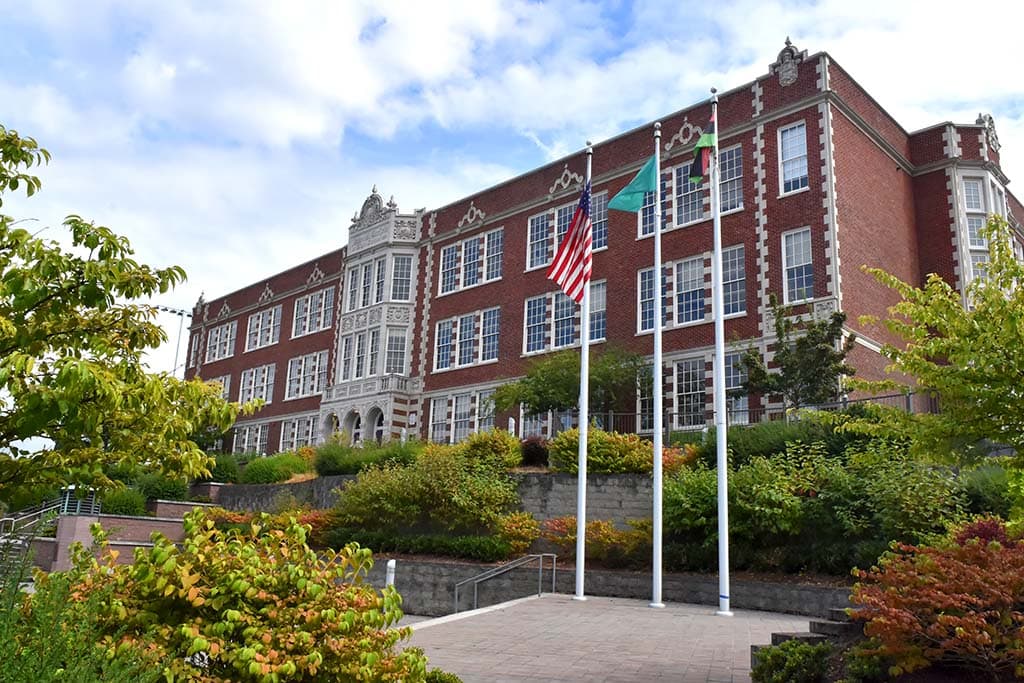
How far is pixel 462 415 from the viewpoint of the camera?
3591cm

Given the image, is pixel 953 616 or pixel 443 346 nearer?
pixel 953 616

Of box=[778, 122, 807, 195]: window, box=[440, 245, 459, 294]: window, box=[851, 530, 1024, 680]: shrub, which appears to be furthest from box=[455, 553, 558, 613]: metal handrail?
box=[440, 245, 459, 294]: window

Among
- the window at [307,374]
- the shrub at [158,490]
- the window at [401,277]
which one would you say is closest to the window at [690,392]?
the window at [401,277]

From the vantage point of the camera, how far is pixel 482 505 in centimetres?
2242

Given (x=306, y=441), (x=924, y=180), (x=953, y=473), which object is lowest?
(x=953, y=473)

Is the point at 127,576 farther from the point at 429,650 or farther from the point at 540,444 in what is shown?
the point at 540,444

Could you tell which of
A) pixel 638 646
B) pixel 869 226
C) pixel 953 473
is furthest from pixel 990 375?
pixel 869 226

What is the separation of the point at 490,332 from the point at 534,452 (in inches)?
440

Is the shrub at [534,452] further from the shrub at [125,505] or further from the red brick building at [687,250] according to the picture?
the shrub at [125,505]

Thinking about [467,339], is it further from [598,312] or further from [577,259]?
[577,259]

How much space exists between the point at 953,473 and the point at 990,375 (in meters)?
9.62

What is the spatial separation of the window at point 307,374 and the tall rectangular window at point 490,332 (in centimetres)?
1233

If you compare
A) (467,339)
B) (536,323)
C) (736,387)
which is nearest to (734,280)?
(736,387)

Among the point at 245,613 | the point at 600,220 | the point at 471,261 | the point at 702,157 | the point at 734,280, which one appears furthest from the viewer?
the point at 471,261
